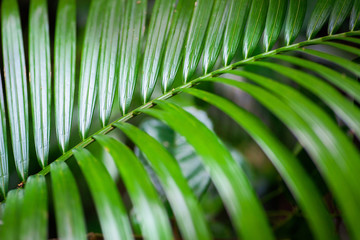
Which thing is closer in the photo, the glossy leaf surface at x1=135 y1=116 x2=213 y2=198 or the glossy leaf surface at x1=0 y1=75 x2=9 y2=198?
the glossy leaf surface at x1=0 y1=75 x2=9 y2=198

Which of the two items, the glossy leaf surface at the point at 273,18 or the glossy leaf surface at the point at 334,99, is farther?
the glossy leaf surface at the point at 273,18

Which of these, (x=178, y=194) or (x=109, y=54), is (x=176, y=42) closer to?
(x=109, y=54)

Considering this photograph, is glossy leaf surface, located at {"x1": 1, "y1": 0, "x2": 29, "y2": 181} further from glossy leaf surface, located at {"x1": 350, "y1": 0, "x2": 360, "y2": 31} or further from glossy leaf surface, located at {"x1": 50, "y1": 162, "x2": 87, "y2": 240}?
glossy leaf surface, located at {"x1": 350, "y1": 0, "x2": 360, "y2": 31}

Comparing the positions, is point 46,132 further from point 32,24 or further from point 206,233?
point 206,233

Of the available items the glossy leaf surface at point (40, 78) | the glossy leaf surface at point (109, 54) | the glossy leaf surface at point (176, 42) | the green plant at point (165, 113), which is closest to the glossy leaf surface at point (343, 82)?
the green plant at point (165, 113)

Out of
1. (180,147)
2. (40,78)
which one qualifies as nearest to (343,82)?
(40,78)

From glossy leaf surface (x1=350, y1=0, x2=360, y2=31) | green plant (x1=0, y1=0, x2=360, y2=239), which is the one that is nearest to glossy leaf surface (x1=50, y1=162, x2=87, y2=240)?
green plant (x1=0, y1=0, x2=360, y2=239)

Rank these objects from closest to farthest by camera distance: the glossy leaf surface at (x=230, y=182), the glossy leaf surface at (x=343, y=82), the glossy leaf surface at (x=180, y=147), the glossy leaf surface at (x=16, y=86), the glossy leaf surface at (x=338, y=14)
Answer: the glossy leaf surface at (x=230, y=182), the glossy leaf surface at (x=343, y=82), the glossy leaf surface at (x=16, y=86), the glossy leaf surface at (x=338, y=14), the glossy leaf surface at (x=180, y=147)

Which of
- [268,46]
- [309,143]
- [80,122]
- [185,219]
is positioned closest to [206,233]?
[185,219]

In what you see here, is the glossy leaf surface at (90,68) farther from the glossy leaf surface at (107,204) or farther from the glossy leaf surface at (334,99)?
the glossy leaf surface at (334,99)
